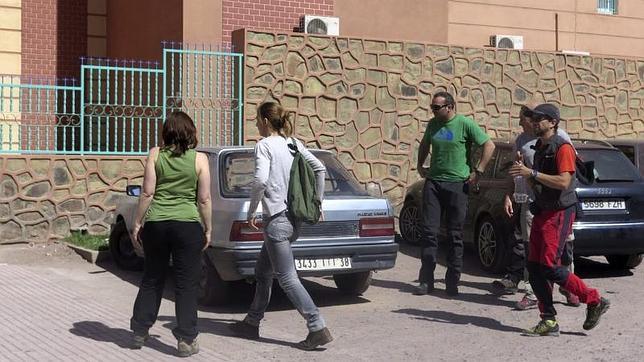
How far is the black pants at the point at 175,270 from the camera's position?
7.27 meters

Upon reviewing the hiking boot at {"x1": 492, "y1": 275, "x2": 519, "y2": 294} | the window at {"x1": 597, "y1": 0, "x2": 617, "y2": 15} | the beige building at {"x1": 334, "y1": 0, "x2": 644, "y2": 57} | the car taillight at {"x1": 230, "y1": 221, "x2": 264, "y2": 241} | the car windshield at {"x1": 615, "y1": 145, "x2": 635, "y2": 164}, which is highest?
the window at {"x1": 597, "y1": 0, "x2": 617, "y2": 15}

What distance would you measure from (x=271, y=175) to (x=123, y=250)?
4.76 m

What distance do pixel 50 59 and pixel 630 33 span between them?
471 inches

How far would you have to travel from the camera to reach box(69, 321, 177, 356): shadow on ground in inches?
299

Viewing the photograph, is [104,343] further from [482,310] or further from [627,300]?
[627,300]

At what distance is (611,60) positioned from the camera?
1792 cm

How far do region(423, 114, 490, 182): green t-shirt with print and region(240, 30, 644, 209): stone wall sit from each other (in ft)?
16.5

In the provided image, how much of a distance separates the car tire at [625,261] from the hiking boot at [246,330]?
5699 mm

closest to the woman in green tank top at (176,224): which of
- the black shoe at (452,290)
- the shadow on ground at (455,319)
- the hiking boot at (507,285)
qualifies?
the shadow on ground at (455,319)

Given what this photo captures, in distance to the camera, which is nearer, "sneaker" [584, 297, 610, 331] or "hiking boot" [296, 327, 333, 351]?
"hiking boot" [296, 327, 333, 351]

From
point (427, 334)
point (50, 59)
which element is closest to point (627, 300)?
point (427, 334)

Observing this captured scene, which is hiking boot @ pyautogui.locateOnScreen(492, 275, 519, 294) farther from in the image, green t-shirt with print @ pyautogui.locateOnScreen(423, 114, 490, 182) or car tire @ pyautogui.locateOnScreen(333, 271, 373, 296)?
car tire @ pyautogui.locateOnScreen(333, 271, 373, 296)

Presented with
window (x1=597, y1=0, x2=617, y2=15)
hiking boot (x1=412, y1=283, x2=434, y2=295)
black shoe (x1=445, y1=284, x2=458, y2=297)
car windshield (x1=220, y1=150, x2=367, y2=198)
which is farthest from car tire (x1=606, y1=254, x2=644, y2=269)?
window (x1=597, y1=0, x2=617, y2=15)

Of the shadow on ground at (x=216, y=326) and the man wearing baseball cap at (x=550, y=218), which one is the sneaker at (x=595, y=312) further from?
the shadow on ground at (x=216, y=326)
